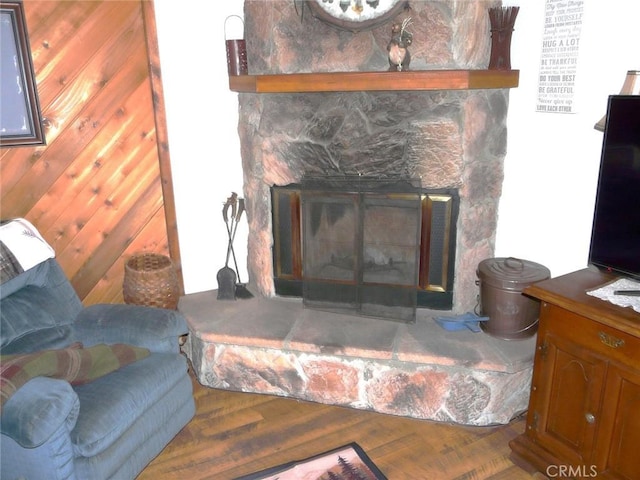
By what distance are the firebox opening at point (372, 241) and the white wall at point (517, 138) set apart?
37cm

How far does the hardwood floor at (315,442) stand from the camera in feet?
7.29

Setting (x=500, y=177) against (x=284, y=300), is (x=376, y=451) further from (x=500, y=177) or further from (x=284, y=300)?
(x=500, y=177)

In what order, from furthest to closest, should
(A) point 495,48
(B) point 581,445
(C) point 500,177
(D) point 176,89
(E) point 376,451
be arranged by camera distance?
1. (D) point 176,89
2. (C) point 500,177
3. (A) point 495,48
4. (E) point 376,451
5. (B) point 581,445

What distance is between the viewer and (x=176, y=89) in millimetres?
3025

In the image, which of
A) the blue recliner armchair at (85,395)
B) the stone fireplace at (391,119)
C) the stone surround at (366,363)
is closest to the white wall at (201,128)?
the stone fireplace at (391,119)

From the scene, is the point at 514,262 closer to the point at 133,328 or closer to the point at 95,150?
the point at 133,328

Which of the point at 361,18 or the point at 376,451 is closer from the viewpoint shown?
the point at 376,451

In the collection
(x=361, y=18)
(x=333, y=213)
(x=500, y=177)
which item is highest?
(x=361, y=18)

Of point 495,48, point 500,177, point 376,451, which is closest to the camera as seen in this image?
point 376,451

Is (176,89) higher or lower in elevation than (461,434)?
higher

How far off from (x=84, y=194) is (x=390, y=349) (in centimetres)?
183

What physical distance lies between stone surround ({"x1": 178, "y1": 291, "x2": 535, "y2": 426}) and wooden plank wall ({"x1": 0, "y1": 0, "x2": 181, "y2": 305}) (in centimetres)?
64

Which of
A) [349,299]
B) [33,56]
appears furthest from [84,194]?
[349,299]
